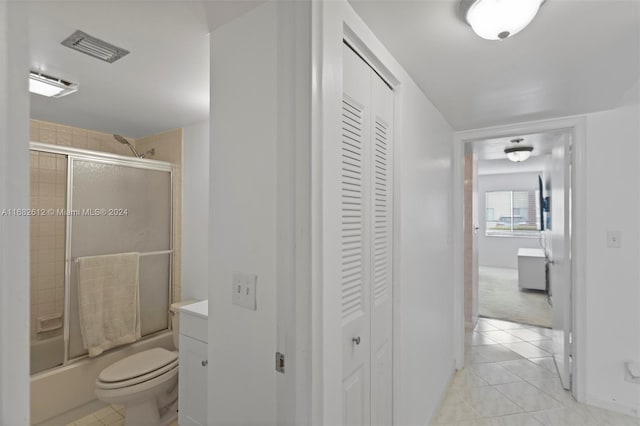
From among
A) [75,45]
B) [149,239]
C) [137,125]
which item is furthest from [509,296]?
[75,45]

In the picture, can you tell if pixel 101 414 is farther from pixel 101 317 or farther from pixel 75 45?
pixel 75 45

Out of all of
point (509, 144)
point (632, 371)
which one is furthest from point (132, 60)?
point (509, 144)

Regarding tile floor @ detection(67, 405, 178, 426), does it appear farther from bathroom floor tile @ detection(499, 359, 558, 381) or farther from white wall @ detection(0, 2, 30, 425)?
bathroom floor tile @ detection(499, 359, 558, 381)

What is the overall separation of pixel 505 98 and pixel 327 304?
1924mm

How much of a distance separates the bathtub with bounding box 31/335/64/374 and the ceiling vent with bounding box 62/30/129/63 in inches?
80.9

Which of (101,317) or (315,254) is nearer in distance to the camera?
(315,254)

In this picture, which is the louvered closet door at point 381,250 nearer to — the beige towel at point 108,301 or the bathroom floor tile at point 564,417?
the bathroom floor tile at point 564,417

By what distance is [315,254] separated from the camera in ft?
3.04

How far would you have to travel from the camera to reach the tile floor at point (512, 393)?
85.4 inches

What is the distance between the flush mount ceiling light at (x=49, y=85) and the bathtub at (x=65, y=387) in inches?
74.5

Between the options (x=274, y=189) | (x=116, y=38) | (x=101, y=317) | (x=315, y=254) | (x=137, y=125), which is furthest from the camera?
(x=137, y=125)

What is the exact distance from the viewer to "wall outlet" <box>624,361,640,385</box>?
2.15 metres

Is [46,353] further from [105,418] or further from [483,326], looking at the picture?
[483,326]

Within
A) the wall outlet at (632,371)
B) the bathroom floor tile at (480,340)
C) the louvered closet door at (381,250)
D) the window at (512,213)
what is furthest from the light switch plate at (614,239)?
the window at (512,213)
